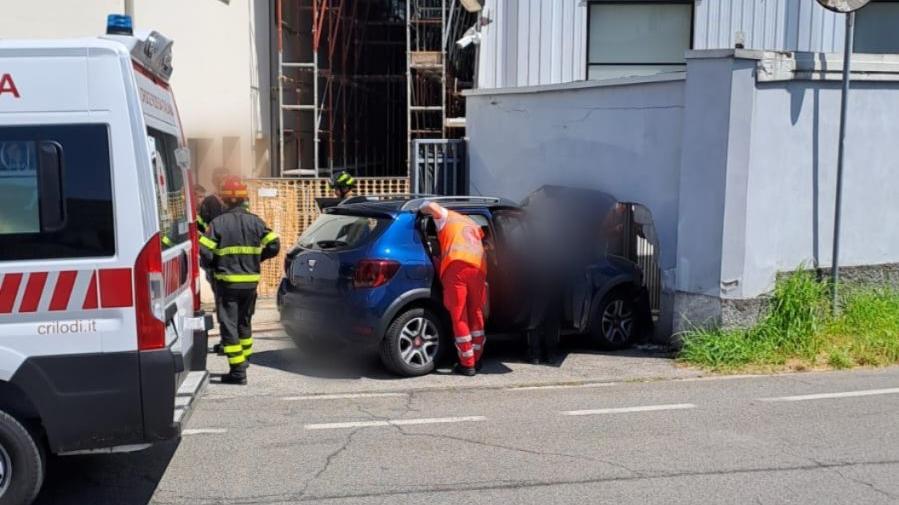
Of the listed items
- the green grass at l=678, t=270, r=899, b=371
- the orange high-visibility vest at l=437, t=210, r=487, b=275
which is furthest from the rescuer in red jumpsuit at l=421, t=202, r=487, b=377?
the green grass at l=678, t=270, r=899, b=371

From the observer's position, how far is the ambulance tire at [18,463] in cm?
479

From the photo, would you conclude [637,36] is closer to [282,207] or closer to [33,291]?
[282,207]

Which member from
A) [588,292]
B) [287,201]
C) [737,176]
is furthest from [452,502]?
[287,201]

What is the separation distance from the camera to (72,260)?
479 centimetres

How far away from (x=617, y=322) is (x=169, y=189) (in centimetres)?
537

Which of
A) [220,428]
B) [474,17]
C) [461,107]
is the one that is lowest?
[220,428]

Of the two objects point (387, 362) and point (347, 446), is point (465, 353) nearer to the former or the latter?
point (387, 362)

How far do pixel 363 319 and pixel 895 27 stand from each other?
11.3m

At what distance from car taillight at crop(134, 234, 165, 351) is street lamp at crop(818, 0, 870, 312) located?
7.15 meters

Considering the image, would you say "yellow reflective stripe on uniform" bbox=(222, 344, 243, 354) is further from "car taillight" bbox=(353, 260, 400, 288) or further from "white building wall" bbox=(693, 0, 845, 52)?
"white building wall" bbox=(693, 0, 845, 52)

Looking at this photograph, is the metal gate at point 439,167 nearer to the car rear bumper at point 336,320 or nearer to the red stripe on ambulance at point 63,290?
the car rear bumper at point 336,320

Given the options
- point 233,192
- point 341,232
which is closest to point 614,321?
point 341,232

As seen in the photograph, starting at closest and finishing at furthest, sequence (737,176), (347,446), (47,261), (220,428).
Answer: (47,261)
(347,446)
(220,428)
(737,176)

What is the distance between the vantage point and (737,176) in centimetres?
912
